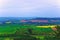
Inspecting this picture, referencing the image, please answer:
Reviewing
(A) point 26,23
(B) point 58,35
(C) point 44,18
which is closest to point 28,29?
(A) point 26,23

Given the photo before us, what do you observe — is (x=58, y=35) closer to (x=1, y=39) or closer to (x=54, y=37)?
(x=54, y=37)

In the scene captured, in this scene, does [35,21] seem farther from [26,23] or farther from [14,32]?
A: [14,32]

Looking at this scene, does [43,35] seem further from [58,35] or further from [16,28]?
[16,28]

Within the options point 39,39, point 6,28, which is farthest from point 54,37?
point 6,28

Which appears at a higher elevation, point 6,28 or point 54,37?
point 6,28

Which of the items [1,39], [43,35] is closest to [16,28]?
[1,39]

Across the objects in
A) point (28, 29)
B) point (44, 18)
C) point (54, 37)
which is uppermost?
point (44, 18)

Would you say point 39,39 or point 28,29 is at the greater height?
point 28,29

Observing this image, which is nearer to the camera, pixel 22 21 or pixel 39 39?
pixel 39 39
